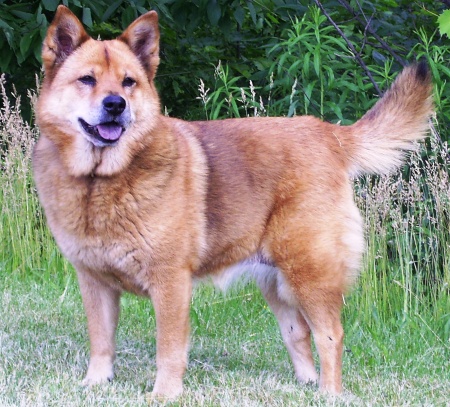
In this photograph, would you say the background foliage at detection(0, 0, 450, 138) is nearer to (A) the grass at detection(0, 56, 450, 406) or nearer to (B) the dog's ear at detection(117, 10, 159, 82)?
(A) the grass at detection(0, 56, 450, 406)

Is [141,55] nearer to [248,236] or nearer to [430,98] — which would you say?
[248,236]

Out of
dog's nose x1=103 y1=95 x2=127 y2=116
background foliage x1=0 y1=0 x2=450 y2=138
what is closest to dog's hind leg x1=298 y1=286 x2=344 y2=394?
dog's nose x1=103 y1=95 x2=127 y2=116

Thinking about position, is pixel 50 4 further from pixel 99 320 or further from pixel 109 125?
pixel 99 320

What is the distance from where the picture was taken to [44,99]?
3865 millimetres

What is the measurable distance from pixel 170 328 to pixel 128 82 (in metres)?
1.21

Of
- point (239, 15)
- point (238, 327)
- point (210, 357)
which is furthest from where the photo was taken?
point (239, 15)

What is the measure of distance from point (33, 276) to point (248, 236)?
2.43 meters

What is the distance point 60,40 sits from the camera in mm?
3914

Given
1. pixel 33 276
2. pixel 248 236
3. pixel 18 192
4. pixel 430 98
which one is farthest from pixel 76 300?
pixel 430 98

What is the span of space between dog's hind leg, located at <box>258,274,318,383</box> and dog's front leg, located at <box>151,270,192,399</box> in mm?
621

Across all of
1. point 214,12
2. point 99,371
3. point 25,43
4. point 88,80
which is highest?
point 88,80

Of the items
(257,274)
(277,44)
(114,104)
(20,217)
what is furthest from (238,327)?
(277,44)

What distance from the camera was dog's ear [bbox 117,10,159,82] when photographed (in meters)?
4.04

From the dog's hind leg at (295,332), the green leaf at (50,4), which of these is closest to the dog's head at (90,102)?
the dog's hind leg at (295,332)
